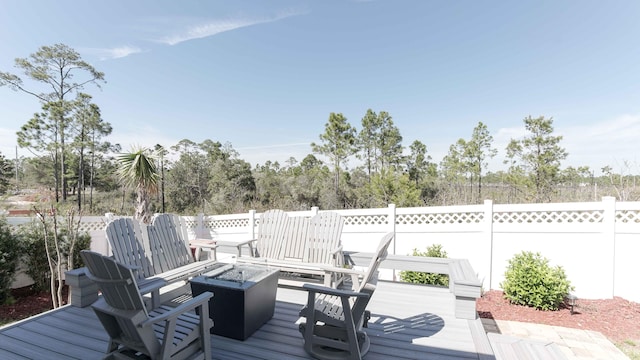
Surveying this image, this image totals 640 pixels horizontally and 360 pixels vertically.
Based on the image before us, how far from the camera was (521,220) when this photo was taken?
5145 millimetres

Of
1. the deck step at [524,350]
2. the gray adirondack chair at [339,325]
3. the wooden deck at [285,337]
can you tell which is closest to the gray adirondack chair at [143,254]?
the wooden deck at [285,337]

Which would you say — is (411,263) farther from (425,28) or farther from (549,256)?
(425,28)

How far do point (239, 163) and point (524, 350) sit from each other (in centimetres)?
1615

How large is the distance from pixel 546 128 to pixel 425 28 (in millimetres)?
7612

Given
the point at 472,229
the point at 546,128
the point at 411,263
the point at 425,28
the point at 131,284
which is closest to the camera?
the point at 131,284

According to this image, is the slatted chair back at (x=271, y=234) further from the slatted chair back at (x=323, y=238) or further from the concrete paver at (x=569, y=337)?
the concrete paver at (x=569, y=337)

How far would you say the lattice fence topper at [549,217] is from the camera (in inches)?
186

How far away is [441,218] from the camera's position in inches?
228

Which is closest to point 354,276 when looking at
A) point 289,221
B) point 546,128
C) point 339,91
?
point 289,221

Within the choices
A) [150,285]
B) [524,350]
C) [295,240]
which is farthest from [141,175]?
[524,350]

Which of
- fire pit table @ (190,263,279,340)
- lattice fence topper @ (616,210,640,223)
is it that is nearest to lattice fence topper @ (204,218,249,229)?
fire pit table @ (190,263,279,340)

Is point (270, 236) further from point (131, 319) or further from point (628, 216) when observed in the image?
point (628, 216)

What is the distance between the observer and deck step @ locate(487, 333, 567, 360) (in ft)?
7.52

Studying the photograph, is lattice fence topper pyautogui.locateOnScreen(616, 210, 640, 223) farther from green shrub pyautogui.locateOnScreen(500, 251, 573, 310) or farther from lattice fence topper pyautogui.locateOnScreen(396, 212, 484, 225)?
lattice fence topper pyautogui.locateOnScreen(396, 212, 484, 225)
